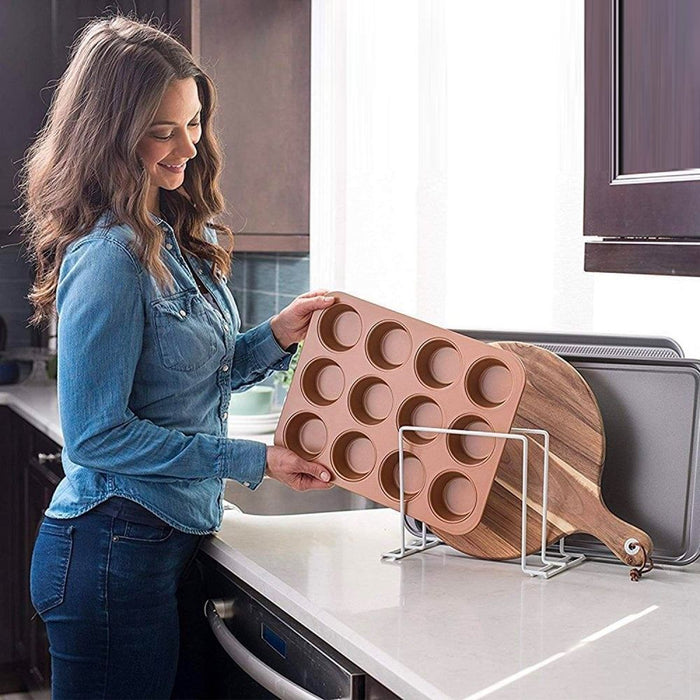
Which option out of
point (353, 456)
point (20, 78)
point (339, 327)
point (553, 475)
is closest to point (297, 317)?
point (339, 327)

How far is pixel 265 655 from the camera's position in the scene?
4.65ft

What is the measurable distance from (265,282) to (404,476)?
1.76 m

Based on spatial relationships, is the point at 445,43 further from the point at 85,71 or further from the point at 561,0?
the point at 85,71

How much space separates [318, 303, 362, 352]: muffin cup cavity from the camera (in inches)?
60.1

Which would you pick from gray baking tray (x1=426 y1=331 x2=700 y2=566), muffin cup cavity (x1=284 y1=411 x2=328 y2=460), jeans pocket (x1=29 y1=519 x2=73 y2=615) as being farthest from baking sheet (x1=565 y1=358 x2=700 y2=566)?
jeans pocket (x1=29 y1=519 x2=73 y2=615)

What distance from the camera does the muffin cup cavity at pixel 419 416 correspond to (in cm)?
144

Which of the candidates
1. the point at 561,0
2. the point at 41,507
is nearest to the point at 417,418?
the point at 561,0

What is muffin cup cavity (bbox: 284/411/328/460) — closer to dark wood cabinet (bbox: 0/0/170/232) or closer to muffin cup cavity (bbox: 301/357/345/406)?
muffin cup cavity (bbox: 301/357/345/406)

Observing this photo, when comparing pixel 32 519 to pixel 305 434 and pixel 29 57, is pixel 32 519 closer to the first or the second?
pixel 29 57

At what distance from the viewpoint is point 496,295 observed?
6.86 feet

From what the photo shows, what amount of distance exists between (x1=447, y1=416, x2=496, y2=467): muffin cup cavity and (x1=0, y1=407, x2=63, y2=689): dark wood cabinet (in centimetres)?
173

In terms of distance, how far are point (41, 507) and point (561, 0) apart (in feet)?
6.09

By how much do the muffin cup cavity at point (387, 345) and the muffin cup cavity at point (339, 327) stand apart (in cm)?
3

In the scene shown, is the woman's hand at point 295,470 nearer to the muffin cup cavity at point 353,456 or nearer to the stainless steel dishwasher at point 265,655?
the muffin cup cavity at point 353,456
